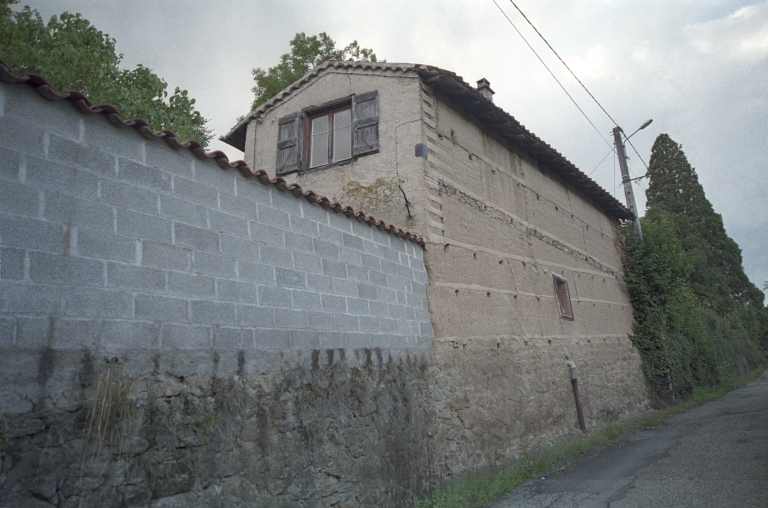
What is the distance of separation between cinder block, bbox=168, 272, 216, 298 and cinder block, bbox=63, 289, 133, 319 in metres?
0.34

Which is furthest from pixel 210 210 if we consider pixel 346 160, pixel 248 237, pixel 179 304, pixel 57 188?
pixel 346 160

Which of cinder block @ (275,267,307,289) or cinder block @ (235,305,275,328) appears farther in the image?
cinder block @ (275,267,307,289)

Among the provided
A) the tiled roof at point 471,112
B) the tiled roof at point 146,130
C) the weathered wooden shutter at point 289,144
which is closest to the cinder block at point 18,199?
the tiled roof at point 146,130

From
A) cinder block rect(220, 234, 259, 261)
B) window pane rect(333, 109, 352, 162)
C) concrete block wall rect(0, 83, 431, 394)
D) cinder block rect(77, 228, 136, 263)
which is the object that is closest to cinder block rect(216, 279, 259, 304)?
concrete block wall rect(0, 83, 431, 394)

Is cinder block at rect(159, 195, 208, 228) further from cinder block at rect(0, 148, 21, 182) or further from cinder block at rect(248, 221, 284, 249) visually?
cinder block at rect(0, 148, 21, 182)

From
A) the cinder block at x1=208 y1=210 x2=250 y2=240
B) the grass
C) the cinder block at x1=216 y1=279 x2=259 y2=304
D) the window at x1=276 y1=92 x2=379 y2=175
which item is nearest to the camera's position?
the cinder block at x1=216 y1=279 x2=259 y2=304

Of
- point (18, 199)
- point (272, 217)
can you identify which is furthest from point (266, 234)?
point (18, 199)

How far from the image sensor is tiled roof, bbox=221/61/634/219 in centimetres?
805

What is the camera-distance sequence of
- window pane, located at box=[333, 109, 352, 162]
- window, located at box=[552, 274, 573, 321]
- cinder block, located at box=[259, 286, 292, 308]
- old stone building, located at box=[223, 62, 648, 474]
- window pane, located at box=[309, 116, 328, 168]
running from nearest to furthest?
cinder block, located at box=[259, 286, 292, 308]
old stone building, located at box=[223, 62, 648, 474]
window pane, located at box=[333, 109, 352, 162]
window pane, located at box=[309, 116, 328, 168]
window, located at box=[552, 274, 573, 321]

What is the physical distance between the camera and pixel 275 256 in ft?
14.5

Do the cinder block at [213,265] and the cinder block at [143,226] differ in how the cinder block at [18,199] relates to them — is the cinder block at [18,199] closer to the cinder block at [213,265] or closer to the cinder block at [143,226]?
the cinder block at [143,226]

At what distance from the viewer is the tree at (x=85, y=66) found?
9.17m

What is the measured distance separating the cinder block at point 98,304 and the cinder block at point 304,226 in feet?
5.88

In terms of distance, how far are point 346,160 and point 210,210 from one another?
14.5ft
